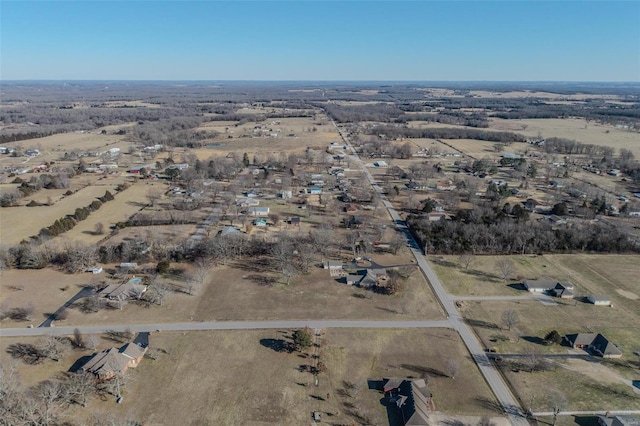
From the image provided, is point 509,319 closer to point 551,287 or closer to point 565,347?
point 565,347

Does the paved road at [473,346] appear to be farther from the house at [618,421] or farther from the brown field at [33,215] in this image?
the brown field at [33,215]

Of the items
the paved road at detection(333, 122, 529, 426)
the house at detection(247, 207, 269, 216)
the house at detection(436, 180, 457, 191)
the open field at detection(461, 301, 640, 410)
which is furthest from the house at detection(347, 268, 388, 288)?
the house at detection(436, 180, 457, 191)

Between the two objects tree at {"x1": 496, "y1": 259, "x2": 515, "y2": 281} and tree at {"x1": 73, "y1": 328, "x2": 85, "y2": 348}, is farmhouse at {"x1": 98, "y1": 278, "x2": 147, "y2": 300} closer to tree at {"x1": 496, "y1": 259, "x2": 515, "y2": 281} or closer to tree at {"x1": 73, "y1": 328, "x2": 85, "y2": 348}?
tree at {"x1": 73, "y1": 328, "x2": 85, "y2": 348}

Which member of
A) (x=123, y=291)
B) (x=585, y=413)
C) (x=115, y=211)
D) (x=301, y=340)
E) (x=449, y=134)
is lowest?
(x=585, y=413)

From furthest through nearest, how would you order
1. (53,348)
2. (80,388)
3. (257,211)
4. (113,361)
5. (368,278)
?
(257,211), (368,278), (53,348), (113,361), (80,388)

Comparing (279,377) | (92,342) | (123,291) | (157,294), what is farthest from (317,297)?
(92,342)
